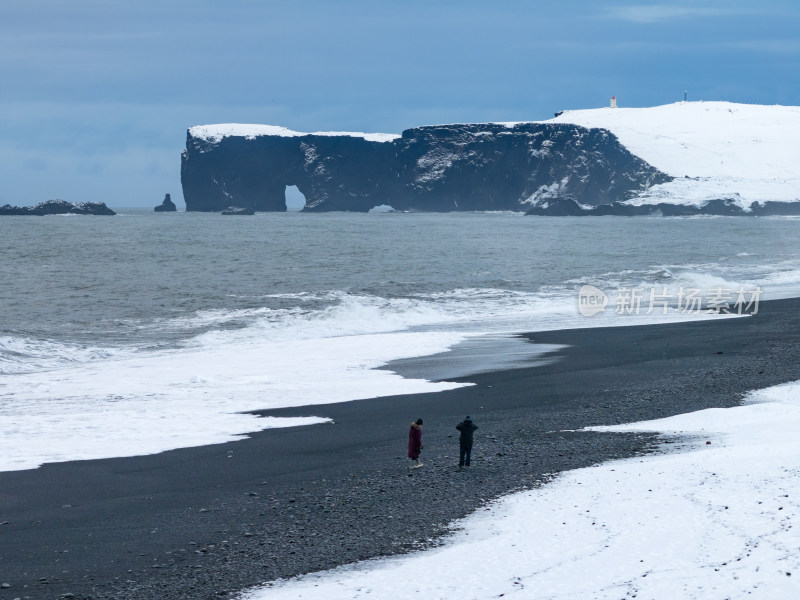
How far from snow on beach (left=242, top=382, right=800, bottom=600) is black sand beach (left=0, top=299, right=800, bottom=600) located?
590 mm

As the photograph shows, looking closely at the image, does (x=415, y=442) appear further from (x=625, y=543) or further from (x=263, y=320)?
(x=263, y=320)

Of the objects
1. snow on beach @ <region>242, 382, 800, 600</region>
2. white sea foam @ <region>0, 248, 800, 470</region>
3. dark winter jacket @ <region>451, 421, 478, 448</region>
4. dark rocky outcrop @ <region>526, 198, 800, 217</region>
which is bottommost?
white sea foam @ <region>0, 248, 800, 470</region>

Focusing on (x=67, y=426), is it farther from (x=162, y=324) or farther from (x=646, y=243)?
(x=646, y=243)

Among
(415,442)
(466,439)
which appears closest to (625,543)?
(466,439)

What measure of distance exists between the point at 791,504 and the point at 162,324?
28422mm

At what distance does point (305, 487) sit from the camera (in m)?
12.3

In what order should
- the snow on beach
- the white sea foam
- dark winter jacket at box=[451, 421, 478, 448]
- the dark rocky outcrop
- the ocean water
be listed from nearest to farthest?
1. the snow on beach
2. dark winter jacket at box=[451, 421, 478, 448]
3. the white sea foam
4. the ocean water
5. the dark rocky outcrop

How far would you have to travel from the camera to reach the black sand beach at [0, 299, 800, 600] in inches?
374

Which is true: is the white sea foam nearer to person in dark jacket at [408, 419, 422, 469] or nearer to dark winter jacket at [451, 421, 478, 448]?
person in dark jacket at [408, 419, 422, 469]

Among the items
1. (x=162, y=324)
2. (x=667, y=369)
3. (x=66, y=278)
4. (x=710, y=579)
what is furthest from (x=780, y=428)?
(x=66, y=278)

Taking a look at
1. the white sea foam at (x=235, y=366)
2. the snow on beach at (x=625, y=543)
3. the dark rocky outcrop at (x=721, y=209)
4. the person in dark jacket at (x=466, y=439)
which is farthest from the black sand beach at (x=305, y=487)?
the dark rocky outcrop at (x=721, y=209)

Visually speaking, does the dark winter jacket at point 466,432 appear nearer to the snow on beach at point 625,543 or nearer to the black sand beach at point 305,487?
the black sand beach at point 305,487

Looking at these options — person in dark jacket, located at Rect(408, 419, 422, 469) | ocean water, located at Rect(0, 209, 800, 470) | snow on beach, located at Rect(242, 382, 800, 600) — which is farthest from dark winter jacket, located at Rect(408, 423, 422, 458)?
ocean water, located at Rect(0, 209, 800, 470)

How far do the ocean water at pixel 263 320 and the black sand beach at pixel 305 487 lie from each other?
1.36 metres
